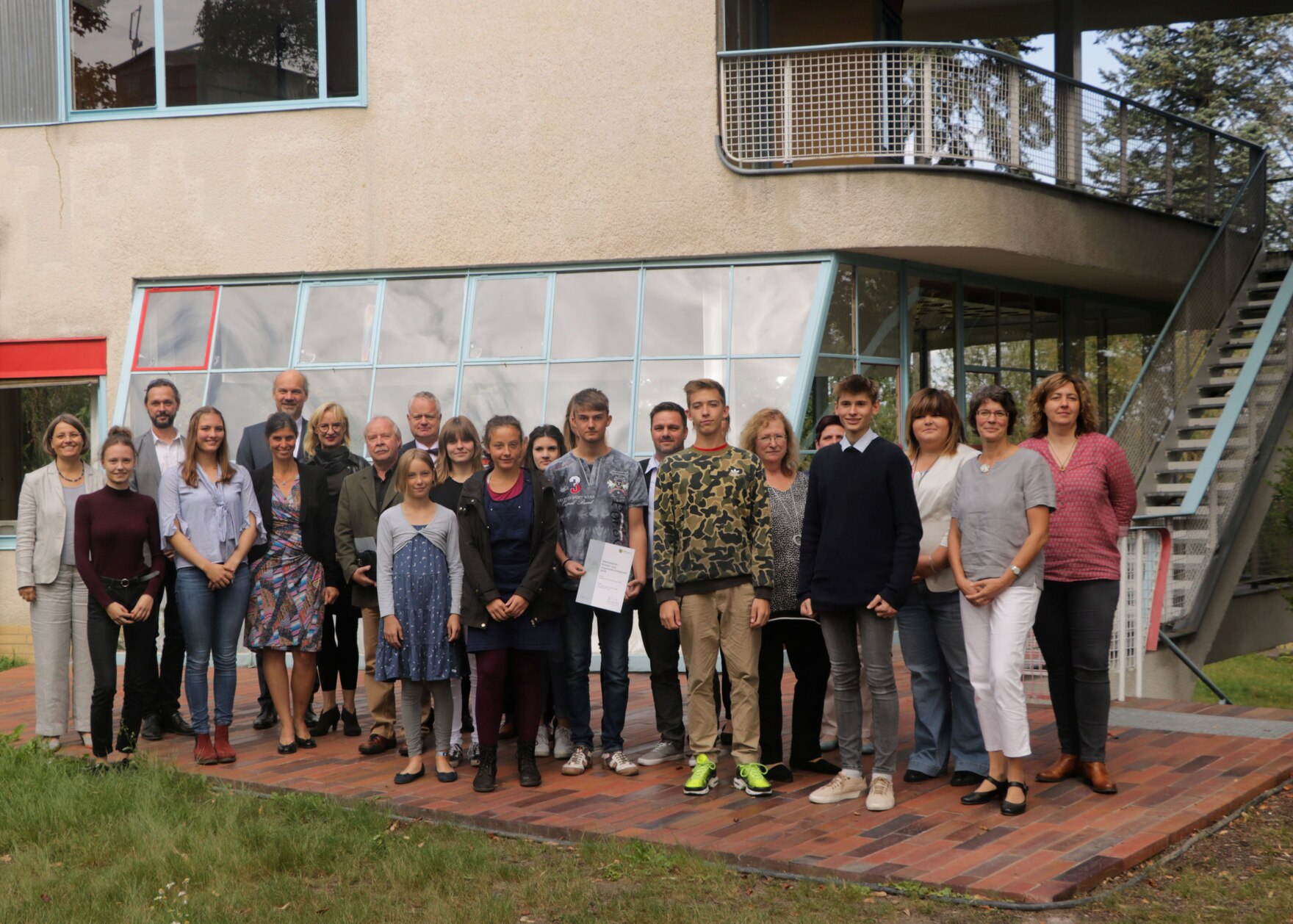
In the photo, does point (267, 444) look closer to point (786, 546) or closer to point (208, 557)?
point (208, 557)

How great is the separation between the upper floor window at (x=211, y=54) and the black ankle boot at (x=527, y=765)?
300 inches

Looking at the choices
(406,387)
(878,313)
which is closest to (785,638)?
(878,313)

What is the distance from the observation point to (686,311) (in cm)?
1174

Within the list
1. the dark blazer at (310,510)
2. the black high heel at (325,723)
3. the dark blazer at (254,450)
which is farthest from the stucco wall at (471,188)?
the black high heel at (325,723)

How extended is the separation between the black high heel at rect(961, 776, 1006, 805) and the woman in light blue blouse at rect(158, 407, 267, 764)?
3980 mm

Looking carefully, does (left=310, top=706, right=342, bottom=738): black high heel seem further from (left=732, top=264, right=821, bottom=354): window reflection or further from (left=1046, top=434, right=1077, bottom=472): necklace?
(left=732, top=264, right=821, bottom=354): window reflection

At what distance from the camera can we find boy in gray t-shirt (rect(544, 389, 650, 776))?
7004 millimetres

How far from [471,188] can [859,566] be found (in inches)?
279

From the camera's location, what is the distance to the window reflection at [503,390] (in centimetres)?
1179

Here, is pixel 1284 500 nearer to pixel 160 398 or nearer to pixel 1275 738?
pixel 1275 738

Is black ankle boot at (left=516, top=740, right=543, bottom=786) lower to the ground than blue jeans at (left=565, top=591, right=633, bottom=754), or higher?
lower

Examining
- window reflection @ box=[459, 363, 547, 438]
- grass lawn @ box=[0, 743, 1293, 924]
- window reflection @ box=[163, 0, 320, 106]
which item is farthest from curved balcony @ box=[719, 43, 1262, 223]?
grass lawn @ box=[0, 743, 1293, 924]

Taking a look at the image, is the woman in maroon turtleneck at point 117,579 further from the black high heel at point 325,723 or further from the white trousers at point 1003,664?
the white trousers at point 1003,664

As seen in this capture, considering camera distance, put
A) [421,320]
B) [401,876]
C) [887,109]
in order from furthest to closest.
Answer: [421,320] < [887,109] < [401,876]
